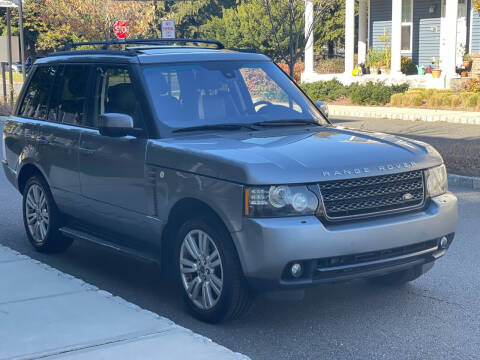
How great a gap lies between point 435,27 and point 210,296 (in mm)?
30108

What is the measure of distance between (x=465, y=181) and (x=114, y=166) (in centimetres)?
694

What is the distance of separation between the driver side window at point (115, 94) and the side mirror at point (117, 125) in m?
0.10

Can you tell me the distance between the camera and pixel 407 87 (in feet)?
92.3

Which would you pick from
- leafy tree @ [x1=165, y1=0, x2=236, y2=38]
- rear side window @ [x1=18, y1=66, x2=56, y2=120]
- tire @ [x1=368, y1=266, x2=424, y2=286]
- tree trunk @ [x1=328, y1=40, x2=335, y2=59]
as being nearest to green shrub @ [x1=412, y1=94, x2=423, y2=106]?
rear side window @ [x1=18, y1=66, x2=56, y2=120]

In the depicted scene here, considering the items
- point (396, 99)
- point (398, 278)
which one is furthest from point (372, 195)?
point (396, 99)

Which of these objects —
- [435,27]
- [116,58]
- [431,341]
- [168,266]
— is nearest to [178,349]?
[168,266]

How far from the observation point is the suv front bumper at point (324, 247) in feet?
17.3

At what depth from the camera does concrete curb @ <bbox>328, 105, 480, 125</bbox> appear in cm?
2109

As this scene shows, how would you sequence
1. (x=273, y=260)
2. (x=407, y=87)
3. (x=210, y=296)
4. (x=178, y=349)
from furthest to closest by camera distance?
(x=407, y=87)
(x=210, y=296)
(x=273, y=260)
(x=178, y=349)

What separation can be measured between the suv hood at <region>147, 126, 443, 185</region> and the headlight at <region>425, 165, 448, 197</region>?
0.07 m

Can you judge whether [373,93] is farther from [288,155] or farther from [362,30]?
[288,155]

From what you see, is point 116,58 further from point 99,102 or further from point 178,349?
point 178,349

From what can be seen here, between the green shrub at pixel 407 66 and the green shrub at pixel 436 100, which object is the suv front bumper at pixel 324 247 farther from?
the green shrub at pixel 407 66

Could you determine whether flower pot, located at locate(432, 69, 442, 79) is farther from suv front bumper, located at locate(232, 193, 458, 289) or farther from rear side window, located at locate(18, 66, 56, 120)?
suv front bumper, located at locate(232, 193, 458, 289)
